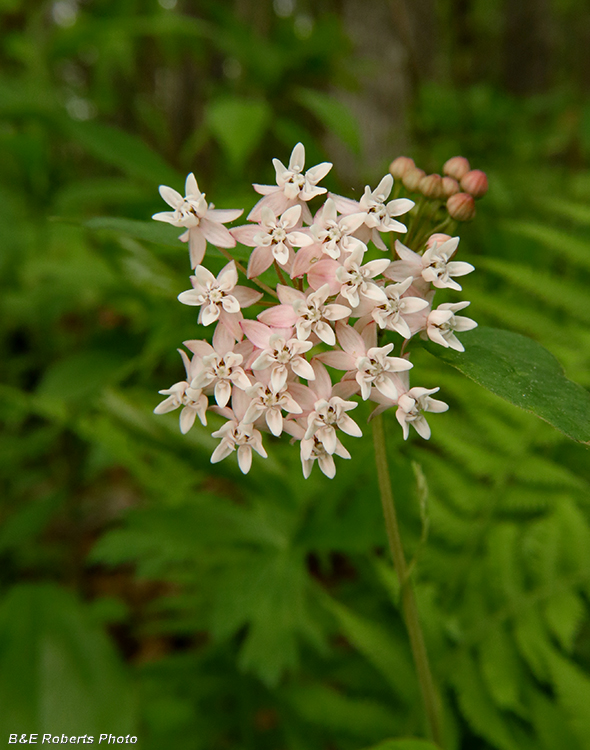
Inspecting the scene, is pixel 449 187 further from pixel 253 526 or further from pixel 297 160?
pixel 253 526

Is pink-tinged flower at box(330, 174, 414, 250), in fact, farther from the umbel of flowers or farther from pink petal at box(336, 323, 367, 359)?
pink petal at box(336, 323, 367, 359)

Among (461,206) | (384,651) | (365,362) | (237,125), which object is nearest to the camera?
(365,362)

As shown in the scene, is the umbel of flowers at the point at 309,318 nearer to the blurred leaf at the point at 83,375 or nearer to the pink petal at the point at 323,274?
the pink petal at the point at 323,274

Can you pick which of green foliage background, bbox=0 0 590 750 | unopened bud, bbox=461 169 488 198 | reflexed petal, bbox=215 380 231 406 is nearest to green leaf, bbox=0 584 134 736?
green foliage background, bbox=0 0 590 750

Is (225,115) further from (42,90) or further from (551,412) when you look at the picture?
(551,412)

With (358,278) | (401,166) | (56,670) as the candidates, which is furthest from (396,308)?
(56,670)

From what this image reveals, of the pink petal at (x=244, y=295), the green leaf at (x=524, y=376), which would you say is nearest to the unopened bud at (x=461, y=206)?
the green leaf at (x=524, y=376)

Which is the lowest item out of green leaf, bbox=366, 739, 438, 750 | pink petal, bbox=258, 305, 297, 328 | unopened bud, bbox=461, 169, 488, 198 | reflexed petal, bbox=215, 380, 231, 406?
green leaf, bbox=366, 739, 438, 750
